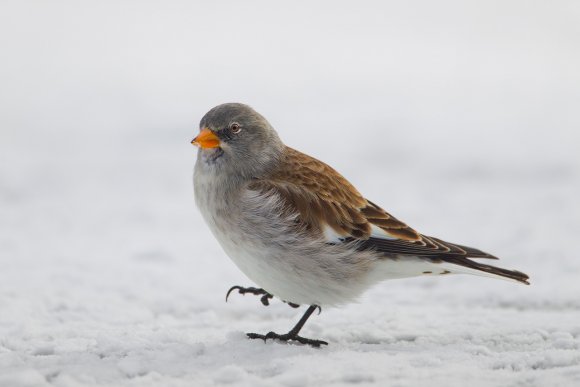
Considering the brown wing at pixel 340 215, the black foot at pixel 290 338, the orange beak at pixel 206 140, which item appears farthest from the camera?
the orange beak at pixel 206 140

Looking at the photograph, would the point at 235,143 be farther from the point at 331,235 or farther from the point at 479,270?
the point at 479,270

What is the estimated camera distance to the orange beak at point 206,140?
4.50 meters

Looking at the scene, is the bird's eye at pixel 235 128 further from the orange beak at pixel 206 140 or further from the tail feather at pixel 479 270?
the tail feather at pixel 479 270

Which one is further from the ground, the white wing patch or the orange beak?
the orange beak

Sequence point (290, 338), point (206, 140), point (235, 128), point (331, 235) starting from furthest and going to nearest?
point (235, 128) → point (206, 140) → point (331, 235) → point (290, 338)

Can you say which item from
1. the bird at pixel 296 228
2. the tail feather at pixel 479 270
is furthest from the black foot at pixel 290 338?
the tail feather at pixel 479 270

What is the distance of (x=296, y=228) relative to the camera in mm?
4234

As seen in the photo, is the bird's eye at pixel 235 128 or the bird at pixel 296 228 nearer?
the bird at pixel 296 228

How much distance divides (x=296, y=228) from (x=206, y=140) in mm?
754

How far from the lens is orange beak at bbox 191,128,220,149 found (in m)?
4.50

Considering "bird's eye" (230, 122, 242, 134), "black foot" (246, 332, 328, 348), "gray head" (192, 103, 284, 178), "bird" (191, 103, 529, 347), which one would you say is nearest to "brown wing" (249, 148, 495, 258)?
"bird" (191, 103, 529, 347)

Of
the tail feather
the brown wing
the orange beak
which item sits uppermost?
the orange beak

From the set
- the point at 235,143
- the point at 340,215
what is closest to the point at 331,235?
the point at 340,215

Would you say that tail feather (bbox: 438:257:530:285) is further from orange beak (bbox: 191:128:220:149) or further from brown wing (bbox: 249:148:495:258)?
orange beak (bbox: 191:128:220:149)
